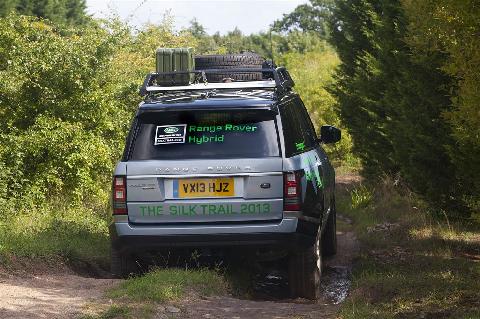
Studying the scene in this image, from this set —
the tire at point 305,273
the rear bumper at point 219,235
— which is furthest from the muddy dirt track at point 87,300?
the rear bumper at point 219,235

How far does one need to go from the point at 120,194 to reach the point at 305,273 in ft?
6.48

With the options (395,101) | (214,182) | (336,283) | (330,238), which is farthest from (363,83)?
(214,182)

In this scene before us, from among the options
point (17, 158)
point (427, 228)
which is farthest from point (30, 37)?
point (427, 228)

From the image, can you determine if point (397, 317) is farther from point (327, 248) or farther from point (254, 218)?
point (327, 248)

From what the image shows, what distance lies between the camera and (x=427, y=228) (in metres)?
12.9

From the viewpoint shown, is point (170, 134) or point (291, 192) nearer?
point (291, 192)

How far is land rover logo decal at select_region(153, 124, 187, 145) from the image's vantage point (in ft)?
27.1

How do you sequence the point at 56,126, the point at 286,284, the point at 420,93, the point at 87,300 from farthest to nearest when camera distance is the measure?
1. the point at 56,126
2. the point at 420,93
3. the point at 286,284
4. the point at 87,300

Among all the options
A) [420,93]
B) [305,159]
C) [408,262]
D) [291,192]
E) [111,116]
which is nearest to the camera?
[291,192]

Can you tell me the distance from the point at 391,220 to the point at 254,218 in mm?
6981

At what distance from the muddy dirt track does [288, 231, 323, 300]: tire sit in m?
0.11

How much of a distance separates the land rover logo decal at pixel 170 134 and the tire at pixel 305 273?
1.61m

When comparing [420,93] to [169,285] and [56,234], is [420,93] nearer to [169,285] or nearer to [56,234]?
[56,234]

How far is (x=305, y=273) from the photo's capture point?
8570 mm
